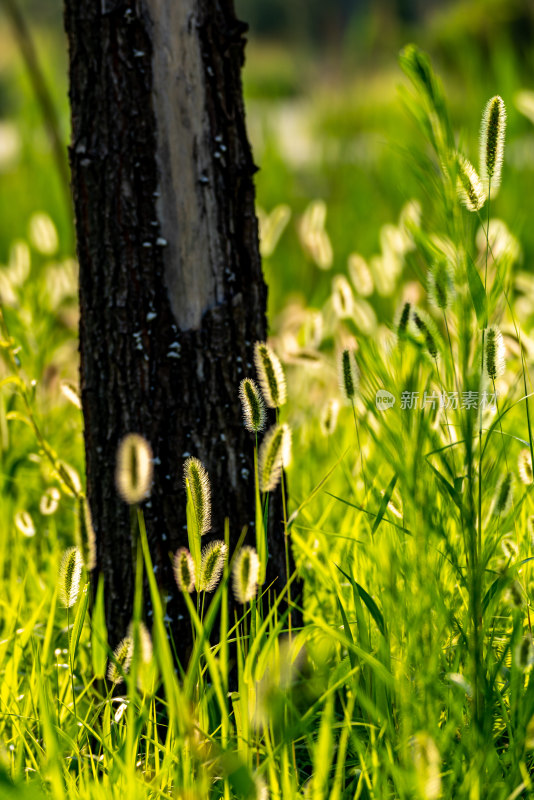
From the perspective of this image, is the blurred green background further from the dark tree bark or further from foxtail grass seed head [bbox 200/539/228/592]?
foxtail grass seed head [bbox 200/539/228/592]

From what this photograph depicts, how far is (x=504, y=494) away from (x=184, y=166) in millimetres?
697

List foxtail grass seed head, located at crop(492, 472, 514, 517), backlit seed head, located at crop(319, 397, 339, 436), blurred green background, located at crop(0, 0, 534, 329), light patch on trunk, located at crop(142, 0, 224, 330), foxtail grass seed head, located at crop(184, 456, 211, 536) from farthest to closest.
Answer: blurred green background, located at crop(0, 0, 534, 329), backlit seed head, located at crop(319, 397, 339, 436), light patch on trunk, located at crop(142, 0, 224, 330), foxtail grass seed head, located at crop(492, 472, 514, 517), foxtail grass seed head, located at crop(184, 456, 211, 536)

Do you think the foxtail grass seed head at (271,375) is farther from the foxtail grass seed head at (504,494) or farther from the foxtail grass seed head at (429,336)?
the foxtail grass seed head at (504,494)

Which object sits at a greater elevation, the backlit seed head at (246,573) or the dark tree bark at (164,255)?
the dark tree bark at (164,255)

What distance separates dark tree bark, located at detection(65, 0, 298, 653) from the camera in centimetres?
134

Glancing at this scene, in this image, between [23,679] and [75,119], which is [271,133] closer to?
[75,119]

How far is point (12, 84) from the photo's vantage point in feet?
17.5

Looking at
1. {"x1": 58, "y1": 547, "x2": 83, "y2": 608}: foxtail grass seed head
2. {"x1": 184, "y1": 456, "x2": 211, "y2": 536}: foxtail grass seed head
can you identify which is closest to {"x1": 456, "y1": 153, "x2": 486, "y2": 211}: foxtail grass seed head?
{"x1": 184, "y1": 456, "x2": 211, "y2": 536}: foxtail grass seed head

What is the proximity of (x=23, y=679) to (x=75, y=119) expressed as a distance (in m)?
0.90

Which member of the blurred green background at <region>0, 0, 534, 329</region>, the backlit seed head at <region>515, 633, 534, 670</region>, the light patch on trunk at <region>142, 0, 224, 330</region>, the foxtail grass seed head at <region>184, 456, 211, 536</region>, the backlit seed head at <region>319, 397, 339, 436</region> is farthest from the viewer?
the blurred green background at <region>0, 0, 534, 329</region>

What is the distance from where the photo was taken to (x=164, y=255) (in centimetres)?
137

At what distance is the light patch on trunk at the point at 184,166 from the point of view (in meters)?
1.34

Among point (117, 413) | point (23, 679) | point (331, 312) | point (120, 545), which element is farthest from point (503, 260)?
point (331, 312)

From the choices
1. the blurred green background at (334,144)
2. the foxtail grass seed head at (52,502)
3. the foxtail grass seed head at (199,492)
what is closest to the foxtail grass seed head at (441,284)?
the foxtail grass seed head at (199,492)
